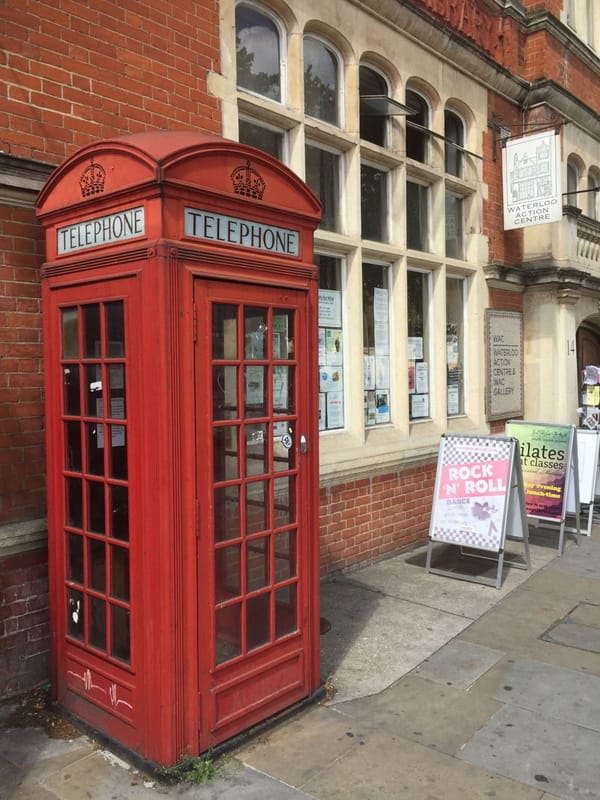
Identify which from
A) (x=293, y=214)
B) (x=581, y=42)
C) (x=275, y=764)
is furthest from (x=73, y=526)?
(x=581, y=42)

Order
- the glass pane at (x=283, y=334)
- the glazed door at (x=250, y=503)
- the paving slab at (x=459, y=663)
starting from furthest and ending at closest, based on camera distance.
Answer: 1. the paving slab at (x=459, y=663)
2. the glass pane at (x=283, y=334)
3. the glazed door at (x=250, y=503)

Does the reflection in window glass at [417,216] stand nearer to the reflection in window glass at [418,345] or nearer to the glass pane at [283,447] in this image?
the reflection in window glass at [418,345]

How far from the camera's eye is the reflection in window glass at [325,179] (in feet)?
20.6

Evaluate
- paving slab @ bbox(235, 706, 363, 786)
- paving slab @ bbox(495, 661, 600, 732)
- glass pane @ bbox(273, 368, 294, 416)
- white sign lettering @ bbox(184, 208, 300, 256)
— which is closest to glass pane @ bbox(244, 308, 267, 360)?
glass pane @ bbox(273, 368, 294, 416)

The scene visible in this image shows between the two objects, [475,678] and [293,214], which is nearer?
[293,214]

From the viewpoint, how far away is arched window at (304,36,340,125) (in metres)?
6.25

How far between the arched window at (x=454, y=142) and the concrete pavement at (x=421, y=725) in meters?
5.27

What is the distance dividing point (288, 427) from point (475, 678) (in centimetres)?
207

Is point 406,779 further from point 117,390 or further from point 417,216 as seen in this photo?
point 417,216

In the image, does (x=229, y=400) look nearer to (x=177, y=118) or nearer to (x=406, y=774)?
(x=406, y=774)

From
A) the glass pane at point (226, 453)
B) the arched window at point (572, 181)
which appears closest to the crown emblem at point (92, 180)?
the glass pane at point (226, 453)

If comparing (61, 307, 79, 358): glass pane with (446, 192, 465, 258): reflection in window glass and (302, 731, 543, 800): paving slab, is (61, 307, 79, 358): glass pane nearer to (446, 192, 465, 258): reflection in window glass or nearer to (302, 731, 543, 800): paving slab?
(302, 731, 543, 800): paving slab

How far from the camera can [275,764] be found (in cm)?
324

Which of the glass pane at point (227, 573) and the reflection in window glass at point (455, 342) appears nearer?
the glass pane at point (227, 573)
